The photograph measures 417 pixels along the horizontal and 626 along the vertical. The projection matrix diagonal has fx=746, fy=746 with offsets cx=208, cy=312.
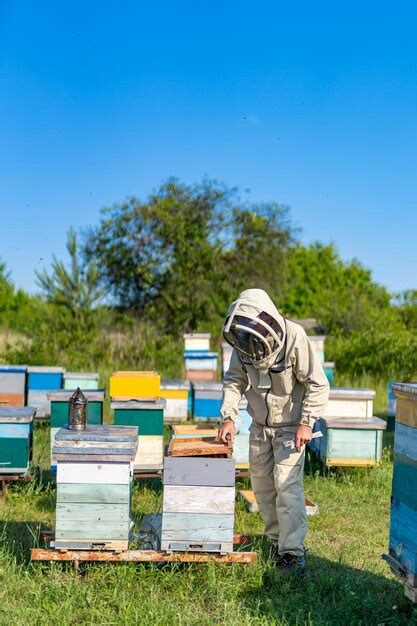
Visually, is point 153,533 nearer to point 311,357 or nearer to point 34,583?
point 34,583

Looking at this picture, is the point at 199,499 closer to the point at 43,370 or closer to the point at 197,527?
the point at 197,527

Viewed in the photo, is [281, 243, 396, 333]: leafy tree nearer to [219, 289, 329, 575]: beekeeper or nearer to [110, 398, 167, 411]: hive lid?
Answer: [110, 398, 167, 411]: hive lid

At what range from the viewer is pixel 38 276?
14.6m

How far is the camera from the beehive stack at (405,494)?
3.59m

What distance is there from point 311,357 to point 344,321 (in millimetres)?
17571

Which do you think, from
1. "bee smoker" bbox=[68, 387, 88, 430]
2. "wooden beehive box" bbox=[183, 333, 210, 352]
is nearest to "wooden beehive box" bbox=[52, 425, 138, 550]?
"bee smoker" bbox=[68, 387, 88, 430]

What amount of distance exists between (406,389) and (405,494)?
545mm

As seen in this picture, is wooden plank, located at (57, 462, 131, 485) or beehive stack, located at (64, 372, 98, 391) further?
beehive stack, located at (64, 372, 98, 391)

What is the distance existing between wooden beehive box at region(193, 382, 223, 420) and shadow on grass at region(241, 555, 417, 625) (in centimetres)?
444

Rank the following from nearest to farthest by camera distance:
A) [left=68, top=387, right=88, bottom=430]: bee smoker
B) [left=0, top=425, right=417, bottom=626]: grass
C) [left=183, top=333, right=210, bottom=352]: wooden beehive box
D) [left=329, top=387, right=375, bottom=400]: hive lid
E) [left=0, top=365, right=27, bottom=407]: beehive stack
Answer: [left=0, top=425, right=417, bottom=626]: grass → [left=68, top=387, right=88, bottom=430]: bee smoker → [left=329, top=387, right=375, bottom=400]: hive lid → [left=0, top=365, right=27, bottom=407]: beehive stack → [left=183, top=333, right=210, bottom=352]: wooden beehive box

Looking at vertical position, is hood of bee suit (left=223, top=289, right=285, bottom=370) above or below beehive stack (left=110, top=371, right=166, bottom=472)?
above

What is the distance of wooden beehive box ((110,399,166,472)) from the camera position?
651 centimetres

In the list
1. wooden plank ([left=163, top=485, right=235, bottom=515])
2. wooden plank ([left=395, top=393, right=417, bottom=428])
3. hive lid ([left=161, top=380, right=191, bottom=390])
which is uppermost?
wooden plank ([left=395, top=393, right=417, bottom=428])

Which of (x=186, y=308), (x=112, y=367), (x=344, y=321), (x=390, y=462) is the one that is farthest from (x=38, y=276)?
(x=344, y=321)
